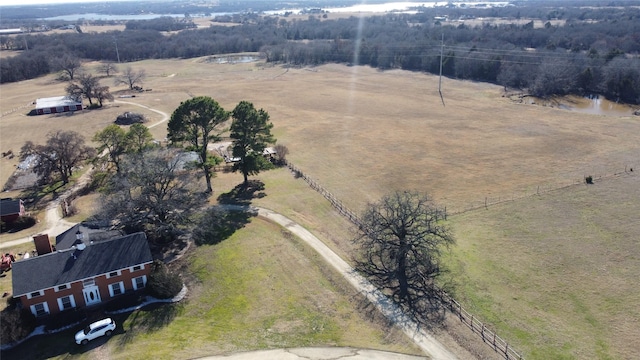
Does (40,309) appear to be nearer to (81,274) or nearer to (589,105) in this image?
(81,274)

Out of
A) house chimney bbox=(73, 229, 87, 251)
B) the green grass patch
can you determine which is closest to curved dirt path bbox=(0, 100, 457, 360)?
the green grass patch

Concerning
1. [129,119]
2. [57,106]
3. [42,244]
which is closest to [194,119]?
[42,244]

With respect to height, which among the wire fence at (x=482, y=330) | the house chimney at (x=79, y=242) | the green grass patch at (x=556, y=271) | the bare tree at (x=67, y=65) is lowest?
the wire fence at (x=482, y=330)

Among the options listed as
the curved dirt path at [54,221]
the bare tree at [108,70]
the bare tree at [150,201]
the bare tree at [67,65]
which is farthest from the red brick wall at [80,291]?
the bare tree at [108,70]

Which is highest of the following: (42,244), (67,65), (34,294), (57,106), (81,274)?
(67,65)

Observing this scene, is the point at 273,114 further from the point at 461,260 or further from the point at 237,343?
the point at 237,343

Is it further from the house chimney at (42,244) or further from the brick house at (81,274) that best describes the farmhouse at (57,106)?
the brick house at (81,274)

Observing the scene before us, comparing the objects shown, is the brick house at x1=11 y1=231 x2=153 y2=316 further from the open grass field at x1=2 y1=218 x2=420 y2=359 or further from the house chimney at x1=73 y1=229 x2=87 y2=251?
the open grass field at x1=2 y1=218 x2=420 y2=359
